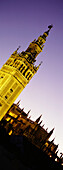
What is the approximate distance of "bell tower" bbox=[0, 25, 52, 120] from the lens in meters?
35.6

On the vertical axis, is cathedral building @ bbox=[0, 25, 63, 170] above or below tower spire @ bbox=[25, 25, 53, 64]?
below

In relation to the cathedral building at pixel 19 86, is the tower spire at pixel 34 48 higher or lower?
higher

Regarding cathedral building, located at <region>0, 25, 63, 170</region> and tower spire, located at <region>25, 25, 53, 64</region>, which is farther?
tower spire, located at <region>25, 25, 53, 64</region>

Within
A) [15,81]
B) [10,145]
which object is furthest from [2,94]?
[10,145]

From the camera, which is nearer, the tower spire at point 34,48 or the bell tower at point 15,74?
the bell tower at point 15,74

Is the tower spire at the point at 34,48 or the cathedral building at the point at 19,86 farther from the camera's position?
the tower spire at the point at 34,48

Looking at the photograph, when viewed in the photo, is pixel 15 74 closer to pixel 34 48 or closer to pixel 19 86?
pixel 19 86

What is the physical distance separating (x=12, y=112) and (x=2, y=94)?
36.8ft

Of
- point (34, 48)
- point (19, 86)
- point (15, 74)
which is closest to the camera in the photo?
point (15, 74)

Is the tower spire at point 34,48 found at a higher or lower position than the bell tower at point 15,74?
higher

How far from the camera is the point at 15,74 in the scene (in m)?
37.8

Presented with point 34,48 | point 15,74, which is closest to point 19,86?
point 15,74

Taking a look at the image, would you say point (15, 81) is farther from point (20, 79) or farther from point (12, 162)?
point (12, 162)

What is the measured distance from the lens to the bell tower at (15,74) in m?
35.6
